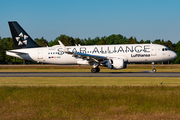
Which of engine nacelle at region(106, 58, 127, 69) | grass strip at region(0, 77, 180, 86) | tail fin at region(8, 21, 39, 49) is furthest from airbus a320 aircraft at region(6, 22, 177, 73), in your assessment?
grass strip at region(0, 77, 180, 86)

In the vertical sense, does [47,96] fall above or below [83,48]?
below

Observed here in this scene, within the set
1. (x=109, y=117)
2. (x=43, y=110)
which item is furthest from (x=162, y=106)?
(x=43, y=110)

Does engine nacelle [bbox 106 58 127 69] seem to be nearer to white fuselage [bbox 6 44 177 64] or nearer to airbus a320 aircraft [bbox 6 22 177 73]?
airbus a320 aircraft [bbox 6 22 177 73]

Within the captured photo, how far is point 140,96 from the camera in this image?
47.8ft

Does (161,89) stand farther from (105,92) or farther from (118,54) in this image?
(118,54)

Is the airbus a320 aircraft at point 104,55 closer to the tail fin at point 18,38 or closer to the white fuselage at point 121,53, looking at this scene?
the white fuselage at point 121,53

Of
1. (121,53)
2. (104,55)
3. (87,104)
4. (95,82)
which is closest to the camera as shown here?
(87,104)

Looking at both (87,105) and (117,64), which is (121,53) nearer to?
(117,64)

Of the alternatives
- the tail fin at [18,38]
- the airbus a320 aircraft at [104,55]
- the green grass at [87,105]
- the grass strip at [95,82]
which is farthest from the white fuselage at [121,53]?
the green grass at [87,105]

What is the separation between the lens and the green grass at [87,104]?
423 inches

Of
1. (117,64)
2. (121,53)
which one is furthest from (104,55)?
(117,64)

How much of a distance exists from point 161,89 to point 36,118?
34.8ft

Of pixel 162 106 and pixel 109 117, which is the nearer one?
pixel 109 117

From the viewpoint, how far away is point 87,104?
42.2 ft
